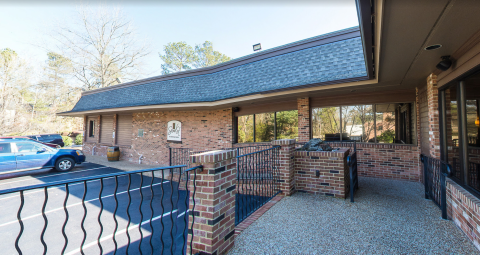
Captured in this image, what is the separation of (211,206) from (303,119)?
237 inches

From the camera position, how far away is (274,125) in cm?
874

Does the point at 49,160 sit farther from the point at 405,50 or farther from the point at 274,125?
the point at 405,50

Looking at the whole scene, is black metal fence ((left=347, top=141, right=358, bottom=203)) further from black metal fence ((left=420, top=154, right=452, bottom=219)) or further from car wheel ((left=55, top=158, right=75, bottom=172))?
car wheel ((left=55, top=158, right=75, bottom=172))

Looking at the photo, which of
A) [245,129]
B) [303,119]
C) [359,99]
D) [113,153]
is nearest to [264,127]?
[245,129]

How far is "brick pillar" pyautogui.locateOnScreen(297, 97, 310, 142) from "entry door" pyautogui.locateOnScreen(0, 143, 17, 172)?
11049mm

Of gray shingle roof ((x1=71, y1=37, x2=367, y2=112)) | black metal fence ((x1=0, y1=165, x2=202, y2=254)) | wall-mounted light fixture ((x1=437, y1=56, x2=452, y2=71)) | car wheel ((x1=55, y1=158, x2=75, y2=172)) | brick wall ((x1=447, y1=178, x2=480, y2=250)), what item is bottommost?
black metal fence ((x1=0, y1=165, x2=202, y2=254))

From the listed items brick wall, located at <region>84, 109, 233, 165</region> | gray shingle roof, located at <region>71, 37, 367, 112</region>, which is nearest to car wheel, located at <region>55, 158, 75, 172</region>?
brick wall, located at <region>84, 109, 233, 165</region>

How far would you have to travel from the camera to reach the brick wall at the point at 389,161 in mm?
6289

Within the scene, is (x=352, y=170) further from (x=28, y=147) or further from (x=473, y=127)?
(x=28, y=147)

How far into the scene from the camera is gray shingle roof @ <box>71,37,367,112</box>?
20.1 ft

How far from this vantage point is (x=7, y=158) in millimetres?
8180

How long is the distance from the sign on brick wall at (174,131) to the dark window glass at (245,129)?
11.2ft

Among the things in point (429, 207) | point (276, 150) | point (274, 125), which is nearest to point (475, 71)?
point (429, 207)

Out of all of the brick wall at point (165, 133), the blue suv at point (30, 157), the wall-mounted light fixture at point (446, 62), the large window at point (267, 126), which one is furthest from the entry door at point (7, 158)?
the wall-mounted light fixture at point (446, 62)
